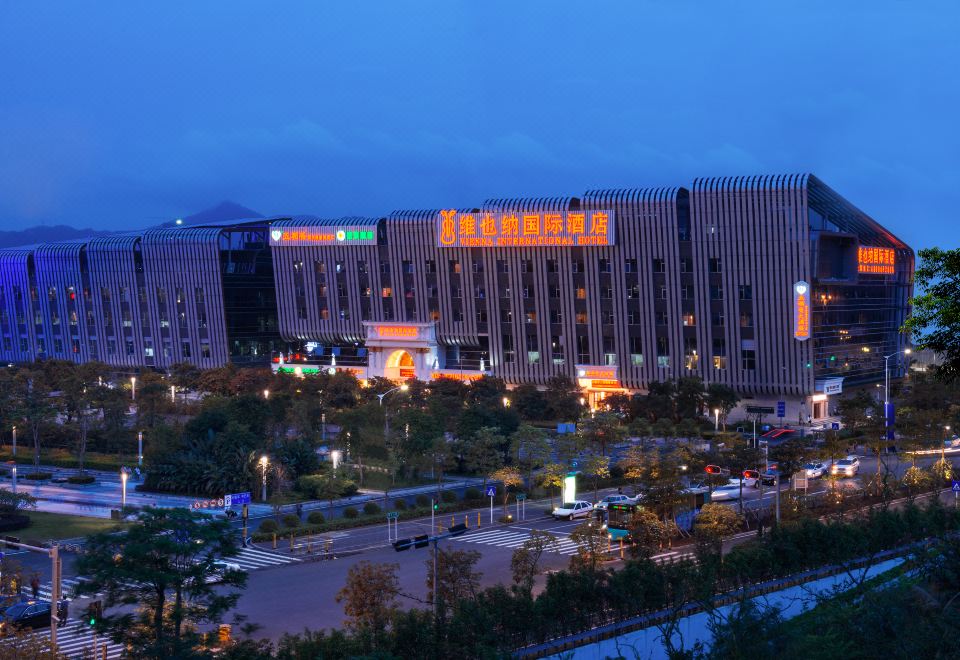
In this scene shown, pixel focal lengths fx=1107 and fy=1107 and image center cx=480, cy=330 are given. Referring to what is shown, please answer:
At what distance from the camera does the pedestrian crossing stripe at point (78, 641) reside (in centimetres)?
3522

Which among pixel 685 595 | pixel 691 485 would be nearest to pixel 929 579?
pixel 685 595

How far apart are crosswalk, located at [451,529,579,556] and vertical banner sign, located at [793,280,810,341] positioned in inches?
1713

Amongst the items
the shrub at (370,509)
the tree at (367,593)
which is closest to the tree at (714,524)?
the tree at (367,593)

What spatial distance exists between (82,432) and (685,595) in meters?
52.0

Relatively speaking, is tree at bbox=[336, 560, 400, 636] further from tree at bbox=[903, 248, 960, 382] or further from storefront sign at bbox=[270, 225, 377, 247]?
storefront sign at bbox=[270, 225, 377, 247]

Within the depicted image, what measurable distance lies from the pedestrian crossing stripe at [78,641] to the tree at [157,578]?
8.39 metres

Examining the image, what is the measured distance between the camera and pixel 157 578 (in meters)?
26.1

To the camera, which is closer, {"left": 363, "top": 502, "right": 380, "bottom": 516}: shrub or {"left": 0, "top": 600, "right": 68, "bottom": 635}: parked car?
{"left": 0, "top": 600, "right": 68, "bottom": 635}: parked car

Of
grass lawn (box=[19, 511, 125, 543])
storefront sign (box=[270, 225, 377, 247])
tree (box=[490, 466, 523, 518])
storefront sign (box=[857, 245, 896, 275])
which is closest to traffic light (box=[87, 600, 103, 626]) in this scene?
grass lawn (box=[19, 511, 125, 543])

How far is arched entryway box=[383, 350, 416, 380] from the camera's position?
4451 inches

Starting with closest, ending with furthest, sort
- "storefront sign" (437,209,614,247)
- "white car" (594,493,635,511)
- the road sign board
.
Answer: "white car" (594,493,635,511), the road sign board, "storefront sign" (437,209,614,247)

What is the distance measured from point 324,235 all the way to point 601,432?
54.5 meters

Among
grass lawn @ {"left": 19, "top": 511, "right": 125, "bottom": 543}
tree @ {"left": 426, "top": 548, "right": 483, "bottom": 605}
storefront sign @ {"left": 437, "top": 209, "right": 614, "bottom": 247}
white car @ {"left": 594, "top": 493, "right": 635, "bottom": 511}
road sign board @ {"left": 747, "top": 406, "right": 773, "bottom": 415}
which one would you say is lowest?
road sign board @ {"left": 747, "top": 406, "right": 773, "bottom": 415}

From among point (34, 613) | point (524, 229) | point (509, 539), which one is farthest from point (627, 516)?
point (524, 229)
